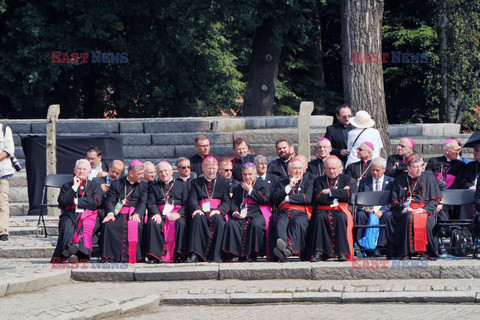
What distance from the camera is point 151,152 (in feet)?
61.5

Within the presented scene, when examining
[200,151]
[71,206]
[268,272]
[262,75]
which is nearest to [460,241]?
[268,272]

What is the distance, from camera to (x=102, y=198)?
13297 mm

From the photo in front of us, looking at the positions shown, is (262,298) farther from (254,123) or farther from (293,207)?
(254,123)

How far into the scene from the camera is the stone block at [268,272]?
11.1 metres

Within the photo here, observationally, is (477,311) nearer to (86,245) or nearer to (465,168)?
(465,168)

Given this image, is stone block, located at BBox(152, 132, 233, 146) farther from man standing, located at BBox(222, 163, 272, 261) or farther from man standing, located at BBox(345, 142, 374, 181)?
man standing, located at BBox(222, 163, 272, 261)

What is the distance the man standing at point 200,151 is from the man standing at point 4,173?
9.27 feet

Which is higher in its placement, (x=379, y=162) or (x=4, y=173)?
(x=379, y=162)

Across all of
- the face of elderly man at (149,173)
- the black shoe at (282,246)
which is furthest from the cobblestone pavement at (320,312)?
the face of elderly man at (149,173)

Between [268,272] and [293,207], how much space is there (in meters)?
1.61

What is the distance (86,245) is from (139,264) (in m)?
0.88

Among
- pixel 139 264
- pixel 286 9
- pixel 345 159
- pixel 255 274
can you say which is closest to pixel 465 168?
pixel 345 159

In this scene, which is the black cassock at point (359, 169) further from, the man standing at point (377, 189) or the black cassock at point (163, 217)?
the black cassock at point (163, 217)

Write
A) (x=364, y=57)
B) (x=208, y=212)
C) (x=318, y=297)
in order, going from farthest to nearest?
(x=364, y=57)
(x=208, y=212)
(x=318, y=297)
